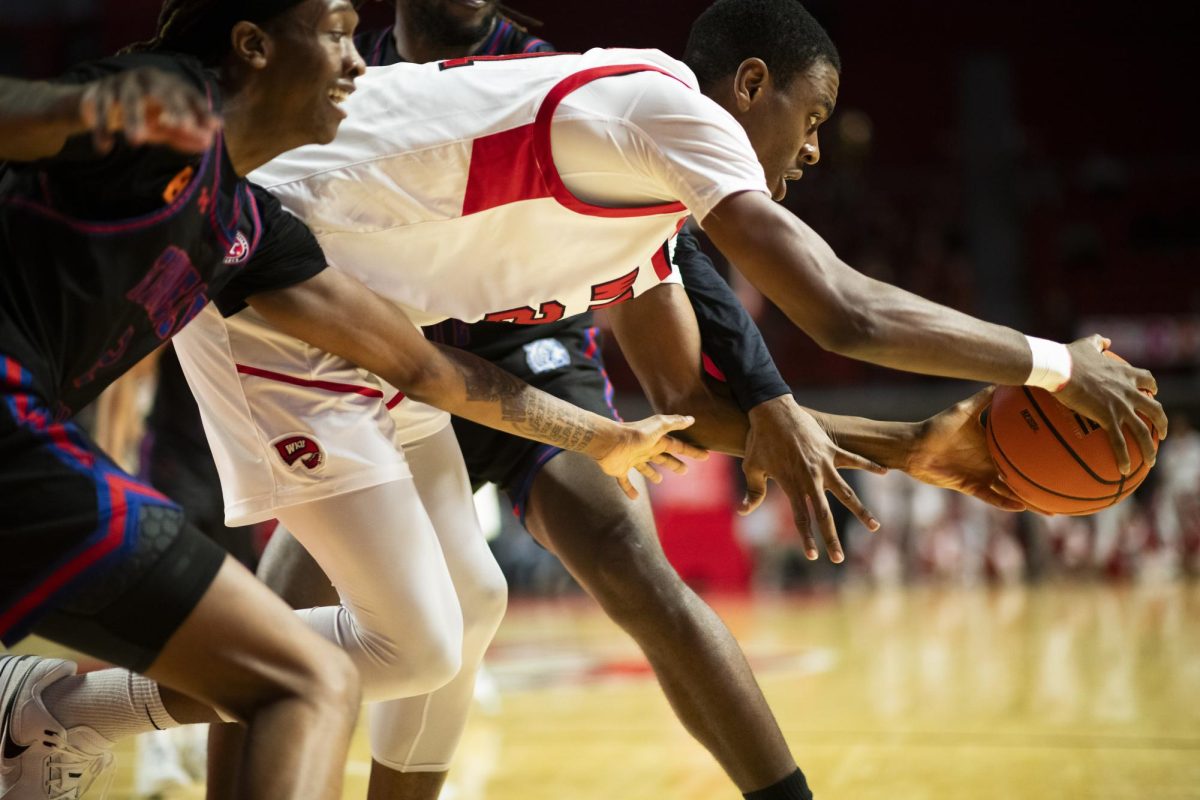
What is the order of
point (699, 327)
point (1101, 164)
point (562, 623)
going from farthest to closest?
point (1101, 164), point (562, 623), point (699, 327)

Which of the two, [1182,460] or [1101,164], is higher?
[1101,164]

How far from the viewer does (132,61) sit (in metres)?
2.07

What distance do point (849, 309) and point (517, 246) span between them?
0.76 metres

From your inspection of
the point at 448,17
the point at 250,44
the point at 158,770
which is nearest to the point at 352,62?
the point at 250,44

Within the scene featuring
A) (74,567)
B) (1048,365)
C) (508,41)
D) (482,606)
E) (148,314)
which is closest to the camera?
(74,567)

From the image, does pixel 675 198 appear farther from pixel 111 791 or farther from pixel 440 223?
pixel 111 791

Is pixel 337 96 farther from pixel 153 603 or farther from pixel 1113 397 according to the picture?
pixel 1113 397

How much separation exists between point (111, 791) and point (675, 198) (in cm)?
329

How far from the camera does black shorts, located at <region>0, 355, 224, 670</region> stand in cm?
190

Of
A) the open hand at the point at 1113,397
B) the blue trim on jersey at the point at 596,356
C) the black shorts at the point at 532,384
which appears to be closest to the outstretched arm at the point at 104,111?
the black shorts at the point at 532,384

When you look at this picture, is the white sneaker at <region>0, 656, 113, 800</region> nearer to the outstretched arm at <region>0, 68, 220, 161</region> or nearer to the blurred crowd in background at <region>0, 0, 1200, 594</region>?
the outstretched arm at <region>0, 68, 220, 161</region>

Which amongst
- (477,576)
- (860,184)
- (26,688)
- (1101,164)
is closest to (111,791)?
(26,688)

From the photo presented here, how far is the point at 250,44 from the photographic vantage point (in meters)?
2.30

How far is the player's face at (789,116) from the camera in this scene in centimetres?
296
